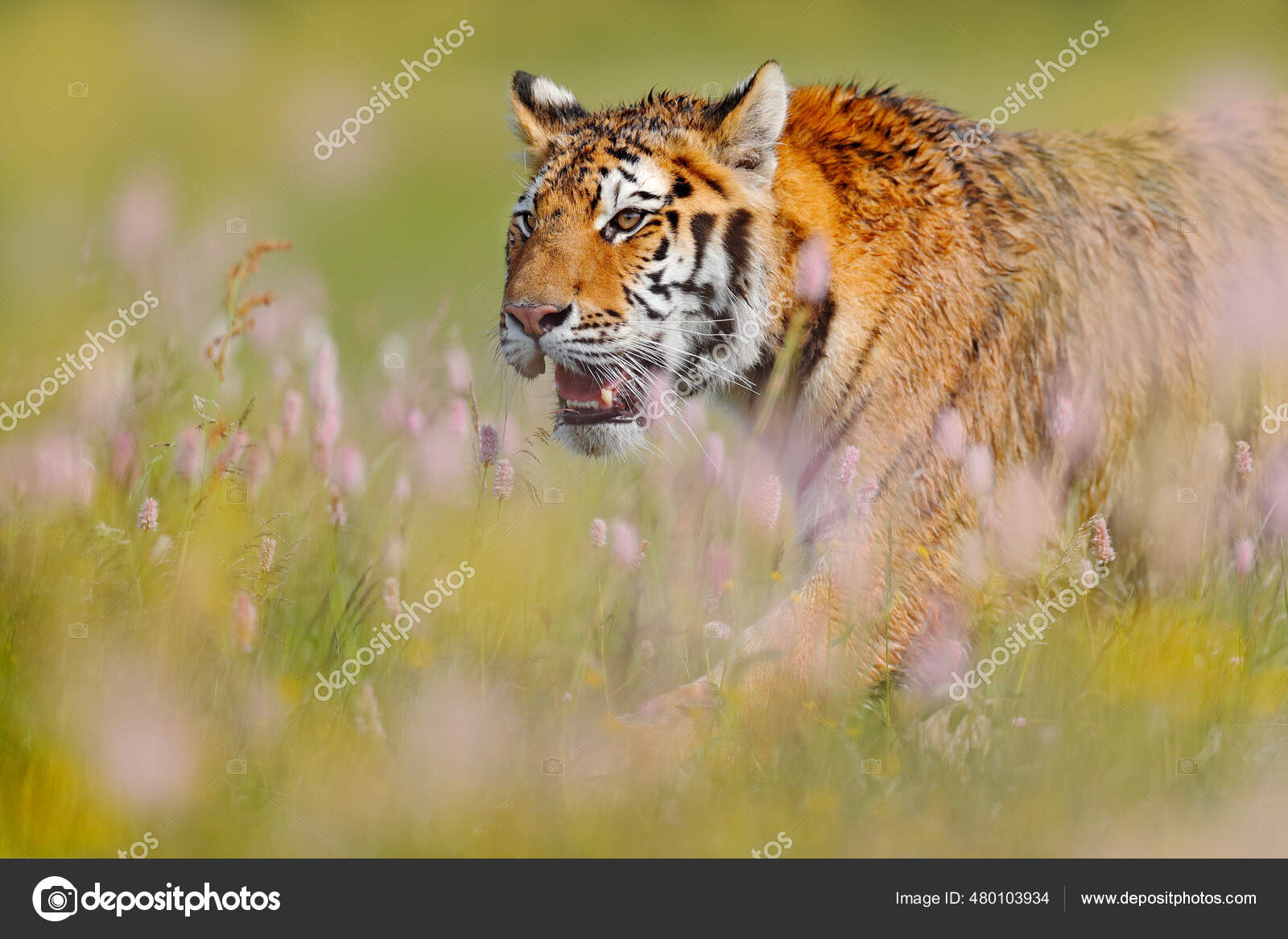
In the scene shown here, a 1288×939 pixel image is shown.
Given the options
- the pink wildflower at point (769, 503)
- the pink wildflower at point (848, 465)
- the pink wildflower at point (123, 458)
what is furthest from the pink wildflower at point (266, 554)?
the pink wildflower at point (848, 465)

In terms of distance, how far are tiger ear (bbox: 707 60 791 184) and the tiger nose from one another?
1205 millimetres

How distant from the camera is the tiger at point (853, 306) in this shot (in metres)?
5.61

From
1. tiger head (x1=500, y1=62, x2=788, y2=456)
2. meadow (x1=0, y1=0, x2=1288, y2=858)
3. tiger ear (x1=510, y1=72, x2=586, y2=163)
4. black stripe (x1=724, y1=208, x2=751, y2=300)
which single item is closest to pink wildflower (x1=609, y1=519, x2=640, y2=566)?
meadow (x1=0, y1=0, x2=1288, y2=858)

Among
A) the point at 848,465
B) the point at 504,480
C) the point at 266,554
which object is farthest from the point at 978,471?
the point at 266,554

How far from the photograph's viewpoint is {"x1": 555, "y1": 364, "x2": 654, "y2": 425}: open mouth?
5984mm

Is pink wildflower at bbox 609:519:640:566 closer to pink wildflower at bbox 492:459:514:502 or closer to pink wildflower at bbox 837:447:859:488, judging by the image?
pink wildflower at bbox 492:459:514:502

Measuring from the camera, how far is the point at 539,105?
6797 mm

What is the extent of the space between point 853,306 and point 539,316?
4.79ft

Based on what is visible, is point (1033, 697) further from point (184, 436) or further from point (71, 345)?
point (71, 345)

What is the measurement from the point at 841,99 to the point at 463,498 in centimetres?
283

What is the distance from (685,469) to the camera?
19.9 feet

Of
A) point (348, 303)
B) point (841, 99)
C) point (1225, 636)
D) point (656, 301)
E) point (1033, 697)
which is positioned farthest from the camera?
point (348, 303)

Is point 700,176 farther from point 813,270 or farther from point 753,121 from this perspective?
point 813,270

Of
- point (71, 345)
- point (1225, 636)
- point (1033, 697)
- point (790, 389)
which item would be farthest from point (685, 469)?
point (71, 345)
